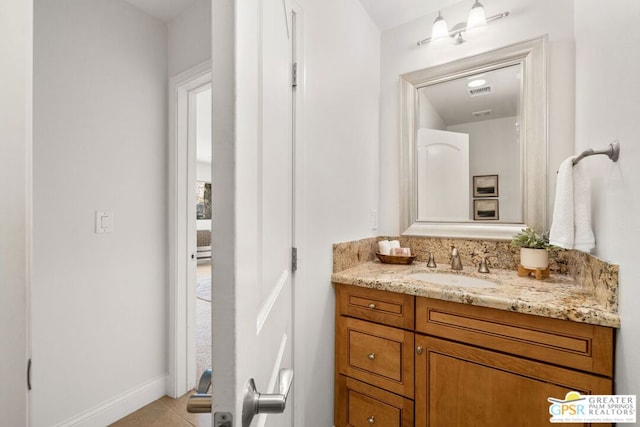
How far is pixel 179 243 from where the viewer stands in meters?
1.86

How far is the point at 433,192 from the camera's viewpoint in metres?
1.83

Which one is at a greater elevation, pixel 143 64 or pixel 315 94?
pixel 143 64

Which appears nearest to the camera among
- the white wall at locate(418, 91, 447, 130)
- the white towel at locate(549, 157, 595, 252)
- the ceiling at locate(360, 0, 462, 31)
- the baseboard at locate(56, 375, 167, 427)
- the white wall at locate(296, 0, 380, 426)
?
the white towel at locate(549, 157, 595, 252)

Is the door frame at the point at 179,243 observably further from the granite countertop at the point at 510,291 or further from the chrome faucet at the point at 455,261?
the chrome faucet at the point at 455,261

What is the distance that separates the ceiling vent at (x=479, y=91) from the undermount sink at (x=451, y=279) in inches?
43.3

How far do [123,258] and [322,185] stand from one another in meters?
1.31

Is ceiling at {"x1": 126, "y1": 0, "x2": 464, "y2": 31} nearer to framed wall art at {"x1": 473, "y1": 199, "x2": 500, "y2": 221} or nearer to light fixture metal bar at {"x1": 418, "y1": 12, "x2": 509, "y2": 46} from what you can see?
light fixture metal bar at {"x1": 418, "y1": 12, "x2": 509, "y2": 46}

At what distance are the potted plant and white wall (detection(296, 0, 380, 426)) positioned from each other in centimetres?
83

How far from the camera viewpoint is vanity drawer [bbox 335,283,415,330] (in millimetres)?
1267

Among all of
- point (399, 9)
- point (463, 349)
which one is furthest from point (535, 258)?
point (399, 9)

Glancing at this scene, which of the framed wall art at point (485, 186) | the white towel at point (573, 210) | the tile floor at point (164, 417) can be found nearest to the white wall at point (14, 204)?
the tile floor at point (164, 417)

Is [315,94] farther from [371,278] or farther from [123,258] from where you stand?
[123,258]

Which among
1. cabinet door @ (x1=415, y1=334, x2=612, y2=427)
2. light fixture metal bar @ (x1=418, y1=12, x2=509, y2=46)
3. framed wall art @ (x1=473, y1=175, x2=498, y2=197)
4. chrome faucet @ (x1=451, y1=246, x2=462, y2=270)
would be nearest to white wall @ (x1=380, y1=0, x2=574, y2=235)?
light fixture metal bar @ (x1=418, y1=12, x2=509, y2=46)

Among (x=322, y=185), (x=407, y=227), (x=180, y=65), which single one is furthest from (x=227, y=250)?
(x=180, y=65)
